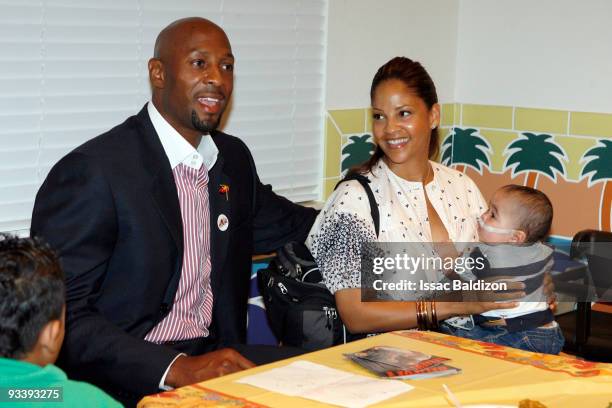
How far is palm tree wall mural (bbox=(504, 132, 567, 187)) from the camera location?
423 cm

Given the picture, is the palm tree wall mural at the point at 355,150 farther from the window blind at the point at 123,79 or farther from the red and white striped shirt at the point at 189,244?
the red and white striped shirt at the point at 189,244

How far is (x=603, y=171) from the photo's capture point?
13.4ft

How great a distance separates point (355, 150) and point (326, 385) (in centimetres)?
216

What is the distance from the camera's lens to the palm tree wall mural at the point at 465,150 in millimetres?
4492

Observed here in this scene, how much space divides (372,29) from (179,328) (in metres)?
1.85

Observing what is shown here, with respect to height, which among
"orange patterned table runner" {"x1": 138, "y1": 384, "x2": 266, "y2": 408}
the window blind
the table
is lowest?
"orange patterned table runner" {"x1": 138, "y1": 384, "x2": 266, "y2": 408}

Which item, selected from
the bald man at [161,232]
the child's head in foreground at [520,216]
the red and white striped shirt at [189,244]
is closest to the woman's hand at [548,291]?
the child's head in foreground at [520,216]

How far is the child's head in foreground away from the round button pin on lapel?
0.84 meters

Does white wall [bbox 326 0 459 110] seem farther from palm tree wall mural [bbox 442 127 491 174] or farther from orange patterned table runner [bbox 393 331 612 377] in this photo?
orange patterned table runner [bbox 393 331 612 377]

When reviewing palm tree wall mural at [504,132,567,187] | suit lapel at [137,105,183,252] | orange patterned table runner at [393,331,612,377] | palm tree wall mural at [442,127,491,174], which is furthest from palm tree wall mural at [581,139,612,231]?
suit lapel at [137,105,183,252]

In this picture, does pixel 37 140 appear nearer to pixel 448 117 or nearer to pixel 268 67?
pixel 268 67

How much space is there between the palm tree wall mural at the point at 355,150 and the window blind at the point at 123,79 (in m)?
0.13

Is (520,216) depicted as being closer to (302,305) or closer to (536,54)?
(302,305)

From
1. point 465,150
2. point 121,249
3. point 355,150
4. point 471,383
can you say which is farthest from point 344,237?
point 465,150
